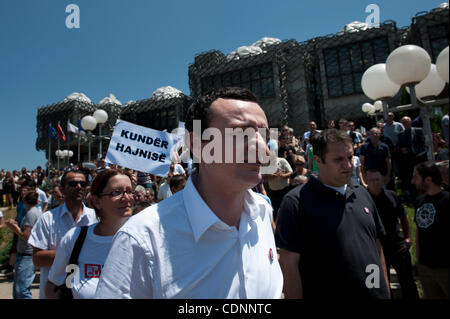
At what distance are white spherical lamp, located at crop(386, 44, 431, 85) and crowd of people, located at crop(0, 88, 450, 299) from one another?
0.91 feet

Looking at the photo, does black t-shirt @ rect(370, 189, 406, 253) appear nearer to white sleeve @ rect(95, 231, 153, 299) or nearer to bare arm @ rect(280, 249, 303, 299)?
bare arm @ rect(280, 249, 303, 299)

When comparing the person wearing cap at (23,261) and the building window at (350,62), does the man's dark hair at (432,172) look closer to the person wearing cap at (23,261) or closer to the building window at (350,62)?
the person wearing cap at (23,261)

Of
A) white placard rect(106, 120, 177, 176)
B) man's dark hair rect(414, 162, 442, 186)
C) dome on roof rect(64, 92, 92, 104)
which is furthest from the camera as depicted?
dome on roof rect(64, 92, 92, 104)

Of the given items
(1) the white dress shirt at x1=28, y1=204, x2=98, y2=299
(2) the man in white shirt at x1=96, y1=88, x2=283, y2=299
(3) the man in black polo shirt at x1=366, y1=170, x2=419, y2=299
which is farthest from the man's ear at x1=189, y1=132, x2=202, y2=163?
(3) the man in black polo shirt at x1=366, y1=170, x2=419, y2=299

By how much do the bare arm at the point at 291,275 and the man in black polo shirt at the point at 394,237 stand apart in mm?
1752

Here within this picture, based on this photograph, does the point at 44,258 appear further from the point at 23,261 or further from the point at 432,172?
the point at 432,172

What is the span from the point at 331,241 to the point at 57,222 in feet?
8.54

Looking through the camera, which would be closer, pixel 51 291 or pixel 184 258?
pixel 184 258

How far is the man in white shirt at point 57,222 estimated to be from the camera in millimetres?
2777

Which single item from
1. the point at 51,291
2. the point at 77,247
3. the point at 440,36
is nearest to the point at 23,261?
the point at 51,291

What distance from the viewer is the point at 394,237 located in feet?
12.0

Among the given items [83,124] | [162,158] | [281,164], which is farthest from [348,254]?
[83,124]

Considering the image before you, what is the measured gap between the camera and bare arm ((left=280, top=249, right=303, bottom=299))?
2064mm

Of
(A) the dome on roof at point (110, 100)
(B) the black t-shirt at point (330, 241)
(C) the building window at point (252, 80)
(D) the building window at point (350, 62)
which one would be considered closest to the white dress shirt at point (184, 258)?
(B) the black t-shirt at point (330, 241)
